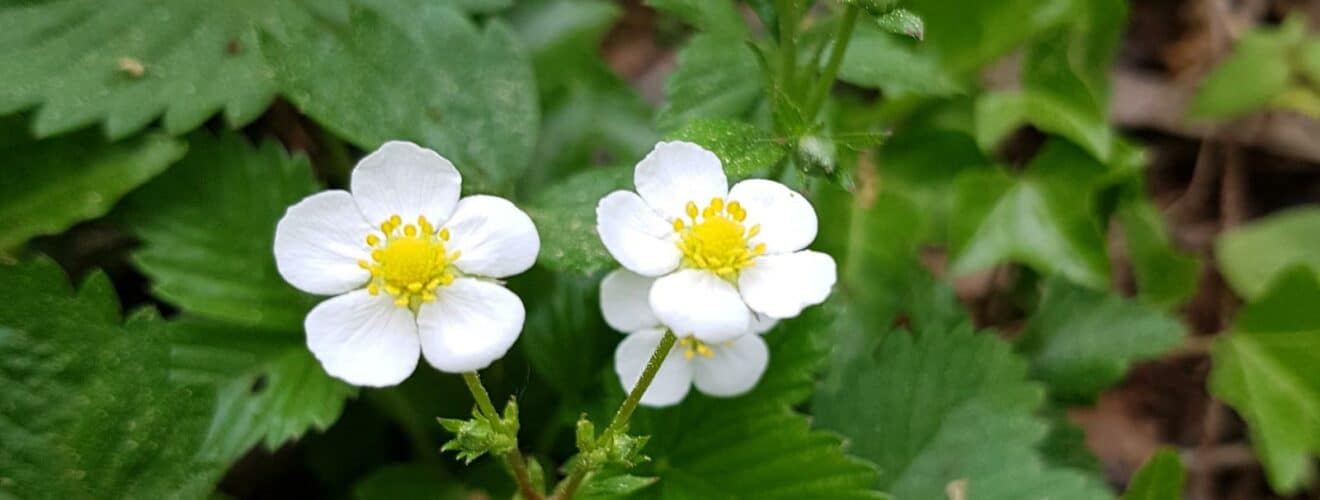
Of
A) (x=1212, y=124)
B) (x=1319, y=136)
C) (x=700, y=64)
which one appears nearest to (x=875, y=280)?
(x=700, y=64)

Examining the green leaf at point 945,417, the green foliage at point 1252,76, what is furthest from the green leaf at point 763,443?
the green foliage at point 1252,76

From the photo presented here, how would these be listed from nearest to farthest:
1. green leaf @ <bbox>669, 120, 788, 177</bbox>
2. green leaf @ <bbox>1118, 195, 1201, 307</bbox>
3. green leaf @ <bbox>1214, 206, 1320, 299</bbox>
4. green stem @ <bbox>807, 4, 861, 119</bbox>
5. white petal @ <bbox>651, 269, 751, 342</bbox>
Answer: white petal @ <bbox>651, 269, 751, 342</bbox> < green leaf @ <bbox>669, 120, 788, 177</bbox> < green stem @ <bbox>807, 4, 861, 119</bbox> < green leaf @ <bbox>1118, 195, 1201, 307</bbox> < green leaf @ <bbox>1214, 206, 1320, 299</bbox>

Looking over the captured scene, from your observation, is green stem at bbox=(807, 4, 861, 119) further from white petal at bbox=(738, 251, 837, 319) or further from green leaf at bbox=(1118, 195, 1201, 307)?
green leaf at bbox=(1118, 195, 1201, 307)

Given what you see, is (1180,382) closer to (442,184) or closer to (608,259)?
(608,259)

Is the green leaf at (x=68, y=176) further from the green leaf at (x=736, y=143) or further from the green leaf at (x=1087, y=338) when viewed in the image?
the green leaf at (x=1087, y=338)

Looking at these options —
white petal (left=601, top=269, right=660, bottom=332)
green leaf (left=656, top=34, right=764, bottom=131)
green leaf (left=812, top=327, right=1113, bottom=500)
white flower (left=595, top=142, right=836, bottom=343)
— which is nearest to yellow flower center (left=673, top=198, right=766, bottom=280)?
white flower (left=595, top=142, right=836, bottom=343)

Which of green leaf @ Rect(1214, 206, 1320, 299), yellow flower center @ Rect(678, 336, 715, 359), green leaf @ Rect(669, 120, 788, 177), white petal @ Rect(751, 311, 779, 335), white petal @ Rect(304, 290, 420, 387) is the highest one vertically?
green leaf @ Rect(669, 120, 788, 177)
